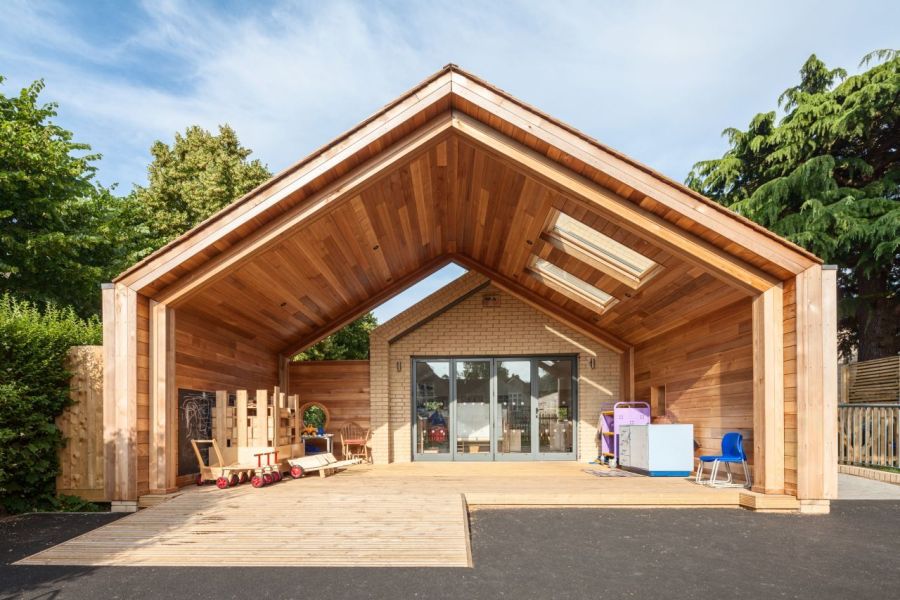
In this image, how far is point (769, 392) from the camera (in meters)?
6.75

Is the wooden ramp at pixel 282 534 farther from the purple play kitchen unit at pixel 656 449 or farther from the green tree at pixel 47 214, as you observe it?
the green tree at pixel 47 214

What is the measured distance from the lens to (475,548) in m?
5.23

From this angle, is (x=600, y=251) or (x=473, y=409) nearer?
(x=600, y=251)

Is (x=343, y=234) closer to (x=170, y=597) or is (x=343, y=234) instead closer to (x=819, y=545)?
(x=170, y=597)

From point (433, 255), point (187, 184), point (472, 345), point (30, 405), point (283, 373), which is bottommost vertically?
point (283, 373)

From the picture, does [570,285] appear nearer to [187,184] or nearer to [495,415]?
[495,415]

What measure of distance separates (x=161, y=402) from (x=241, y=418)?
1.79 meters

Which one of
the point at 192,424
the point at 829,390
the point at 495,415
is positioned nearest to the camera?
the point at 829,390

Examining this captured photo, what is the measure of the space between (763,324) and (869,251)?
32.8 ft

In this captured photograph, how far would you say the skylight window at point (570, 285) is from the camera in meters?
10.1

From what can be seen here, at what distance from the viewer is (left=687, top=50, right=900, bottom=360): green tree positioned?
14.2 m

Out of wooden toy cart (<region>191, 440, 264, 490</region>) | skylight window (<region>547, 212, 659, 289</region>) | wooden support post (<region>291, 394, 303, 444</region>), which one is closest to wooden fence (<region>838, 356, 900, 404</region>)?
skylight window (<region>547, 212, 659, 289</region>)

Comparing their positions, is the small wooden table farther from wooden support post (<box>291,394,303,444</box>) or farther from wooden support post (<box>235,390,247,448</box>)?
wooden support post (<box>235,390,247,448</box>)

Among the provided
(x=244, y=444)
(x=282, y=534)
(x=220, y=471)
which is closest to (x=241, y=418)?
(x=244, y=444)
